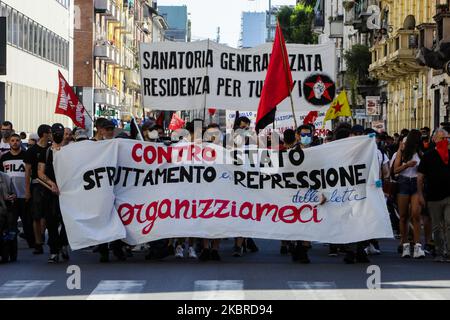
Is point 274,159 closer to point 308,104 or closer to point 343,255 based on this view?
point 343,255

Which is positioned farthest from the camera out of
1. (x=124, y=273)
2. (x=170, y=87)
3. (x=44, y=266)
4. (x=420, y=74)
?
(x=420, y=74)

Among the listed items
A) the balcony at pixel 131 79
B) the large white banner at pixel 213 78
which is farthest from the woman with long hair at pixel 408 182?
the balcony at pixel 131 79

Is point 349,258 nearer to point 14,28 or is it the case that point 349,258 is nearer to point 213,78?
point 213,78

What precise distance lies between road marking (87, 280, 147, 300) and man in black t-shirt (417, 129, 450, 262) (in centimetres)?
521

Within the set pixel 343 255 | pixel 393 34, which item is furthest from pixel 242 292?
pixel 393 34

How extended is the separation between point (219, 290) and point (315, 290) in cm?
103

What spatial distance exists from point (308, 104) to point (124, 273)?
803cm

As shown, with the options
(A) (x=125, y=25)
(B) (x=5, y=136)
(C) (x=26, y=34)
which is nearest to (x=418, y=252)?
(B) (x=5, y=136)

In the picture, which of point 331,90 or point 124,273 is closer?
point 124,273

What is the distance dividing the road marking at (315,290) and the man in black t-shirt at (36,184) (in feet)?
17.5
